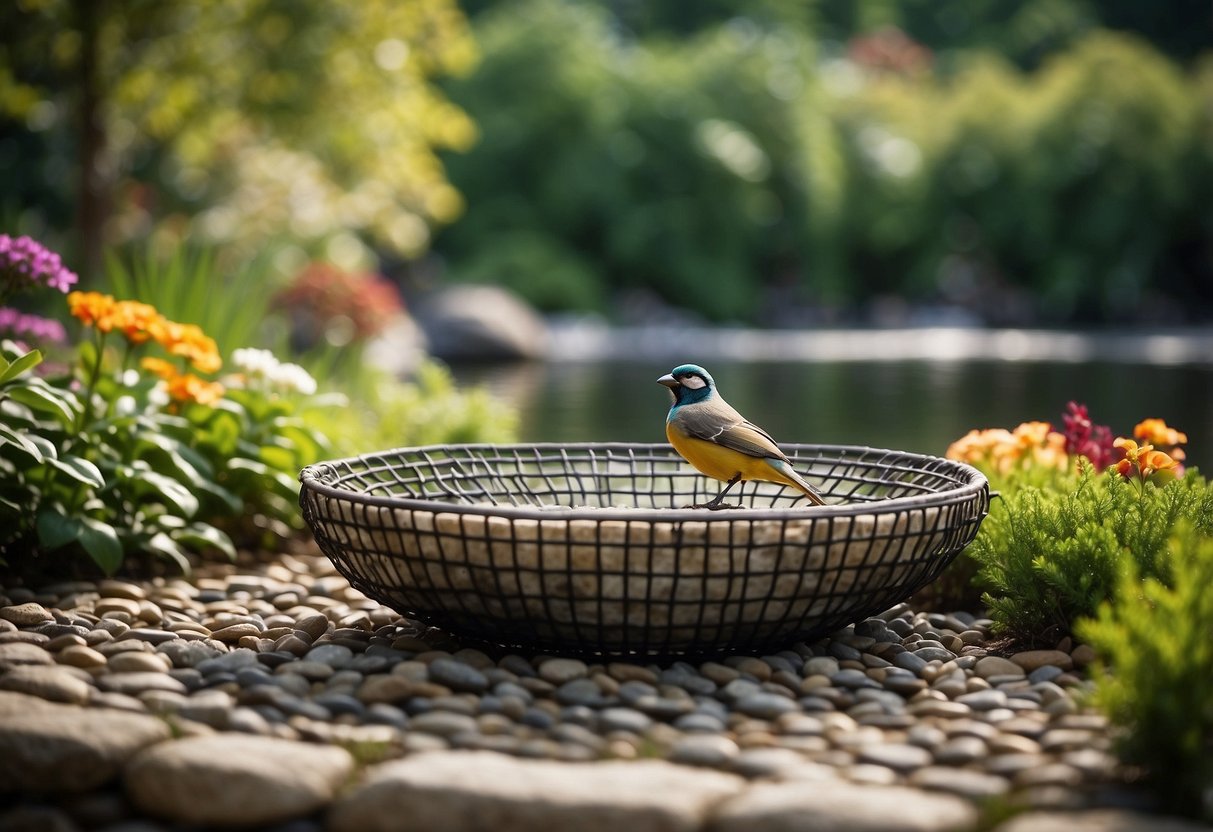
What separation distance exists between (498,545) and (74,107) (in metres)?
8.25

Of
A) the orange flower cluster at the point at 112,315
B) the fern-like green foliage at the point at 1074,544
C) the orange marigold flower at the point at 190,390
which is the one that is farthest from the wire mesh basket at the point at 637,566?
the orange marigold flower at the point at 190,390

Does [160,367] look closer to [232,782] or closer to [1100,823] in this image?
[232,782]

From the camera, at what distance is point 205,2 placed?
313 inches

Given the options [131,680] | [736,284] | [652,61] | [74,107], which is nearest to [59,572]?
[131,680]

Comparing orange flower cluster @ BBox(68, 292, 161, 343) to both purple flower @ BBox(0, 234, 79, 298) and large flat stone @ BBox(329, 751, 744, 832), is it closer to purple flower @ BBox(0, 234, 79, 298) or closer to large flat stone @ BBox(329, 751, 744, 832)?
purple flower @ BBox(0, 234, 79, 298)

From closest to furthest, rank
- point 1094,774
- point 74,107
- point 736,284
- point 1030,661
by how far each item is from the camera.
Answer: point 1094,774, point 1030,661, point 74,107, point 736,284

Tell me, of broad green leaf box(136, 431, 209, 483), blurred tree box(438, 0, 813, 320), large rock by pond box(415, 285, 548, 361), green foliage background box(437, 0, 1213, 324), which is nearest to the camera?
broad green leaf box(136, 431, 209, 483)

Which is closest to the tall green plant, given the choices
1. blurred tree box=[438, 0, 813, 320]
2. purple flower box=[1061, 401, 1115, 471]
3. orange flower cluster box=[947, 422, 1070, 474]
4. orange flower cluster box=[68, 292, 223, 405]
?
orange flower cluster box=[68, 292, 223, 405]

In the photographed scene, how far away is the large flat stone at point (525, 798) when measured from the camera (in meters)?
1.87

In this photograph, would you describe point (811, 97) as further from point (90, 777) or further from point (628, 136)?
point (90, 777)

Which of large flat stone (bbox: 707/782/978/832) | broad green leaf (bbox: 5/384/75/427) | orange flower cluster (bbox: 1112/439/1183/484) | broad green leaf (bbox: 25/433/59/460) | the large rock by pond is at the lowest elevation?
the large rock by pond

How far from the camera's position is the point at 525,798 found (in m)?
1.90

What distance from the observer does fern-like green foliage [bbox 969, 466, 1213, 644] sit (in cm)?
279

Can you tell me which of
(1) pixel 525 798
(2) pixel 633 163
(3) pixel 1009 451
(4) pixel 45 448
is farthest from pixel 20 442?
(2) pixel 633 163
